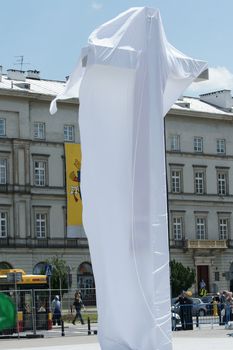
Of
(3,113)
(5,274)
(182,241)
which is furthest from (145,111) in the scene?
(182,241)

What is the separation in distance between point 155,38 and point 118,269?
4044mm

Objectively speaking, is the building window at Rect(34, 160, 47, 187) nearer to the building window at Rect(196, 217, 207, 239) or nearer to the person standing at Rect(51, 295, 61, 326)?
the building window at Rect(196, 217, 207, 239)

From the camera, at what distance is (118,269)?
1625 cm

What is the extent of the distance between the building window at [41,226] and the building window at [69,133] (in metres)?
6.78

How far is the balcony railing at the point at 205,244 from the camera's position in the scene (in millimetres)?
85062

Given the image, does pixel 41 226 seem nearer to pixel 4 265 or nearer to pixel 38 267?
pixel 38 267

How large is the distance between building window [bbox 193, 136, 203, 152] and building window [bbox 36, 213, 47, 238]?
17197mm

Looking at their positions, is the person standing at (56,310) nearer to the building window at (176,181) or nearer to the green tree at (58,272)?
the green tree at (58,272)

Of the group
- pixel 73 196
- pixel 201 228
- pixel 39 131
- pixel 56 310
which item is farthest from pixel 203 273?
pixel 56 310

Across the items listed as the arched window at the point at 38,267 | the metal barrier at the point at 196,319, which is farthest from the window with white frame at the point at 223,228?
the metal barrier at the point at 196,319

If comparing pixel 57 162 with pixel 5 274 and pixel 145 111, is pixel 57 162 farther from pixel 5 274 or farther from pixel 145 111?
pixel 145 111

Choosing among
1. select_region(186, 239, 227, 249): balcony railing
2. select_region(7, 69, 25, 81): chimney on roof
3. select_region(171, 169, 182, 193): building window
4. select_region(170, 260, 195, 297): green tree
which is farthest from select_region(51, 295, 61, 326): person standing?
select_region(171, 169, 182, 193): building window

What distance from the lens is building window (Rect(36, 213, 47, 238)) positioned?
77812mm

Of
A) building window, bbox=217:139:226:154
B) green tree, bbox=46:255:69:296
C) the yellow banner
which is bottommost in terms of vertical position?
green tree, bbox=46:255:69:296
